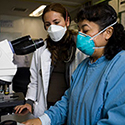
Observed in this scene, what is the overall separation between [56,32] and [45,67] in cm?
30

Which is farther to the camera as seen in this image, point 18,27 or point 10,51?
point 18,27

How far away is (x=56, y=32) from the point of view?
1.22 meters

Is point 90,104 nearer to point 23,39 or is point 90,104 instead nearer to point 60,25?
point 23,39

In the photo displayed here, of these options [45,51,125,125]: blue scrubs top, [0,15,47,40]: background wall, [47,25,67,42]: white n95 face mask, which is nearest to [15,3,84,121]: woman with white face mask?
[47,25,67,42]: white n95 face mask

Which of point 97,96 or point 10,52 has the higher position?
point 10,52

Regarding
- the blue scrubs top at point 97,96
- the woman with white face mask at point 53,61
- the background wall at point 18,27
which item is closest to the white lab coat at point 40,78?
the woman with white face mask at point 53,61

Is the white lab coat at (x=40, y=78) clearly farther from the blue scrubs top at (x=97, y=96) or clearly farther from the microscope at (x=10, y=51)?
the microscope at (x=10, y=51)

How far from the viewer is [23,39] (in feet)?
2.57

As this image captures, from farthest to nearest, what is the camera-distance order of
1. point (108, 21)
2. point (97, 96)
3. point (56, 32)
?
point (56, 32) < point (108, 21) < point (97, 96)

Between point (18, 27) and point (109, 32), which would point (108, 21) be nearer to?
point (109, 32)

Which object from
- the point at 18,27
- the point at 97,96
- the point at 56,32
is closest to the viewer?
the point at 97,96

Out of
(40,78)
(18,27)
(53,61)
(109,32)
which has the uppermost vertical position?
(18,27)

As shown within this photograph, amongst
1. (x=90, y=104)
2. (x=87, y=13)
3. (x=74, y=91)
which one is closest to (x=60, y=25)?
(x=87, y=13)

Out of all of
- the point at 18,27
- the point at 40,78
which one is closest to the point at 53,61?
the point at 40,78
